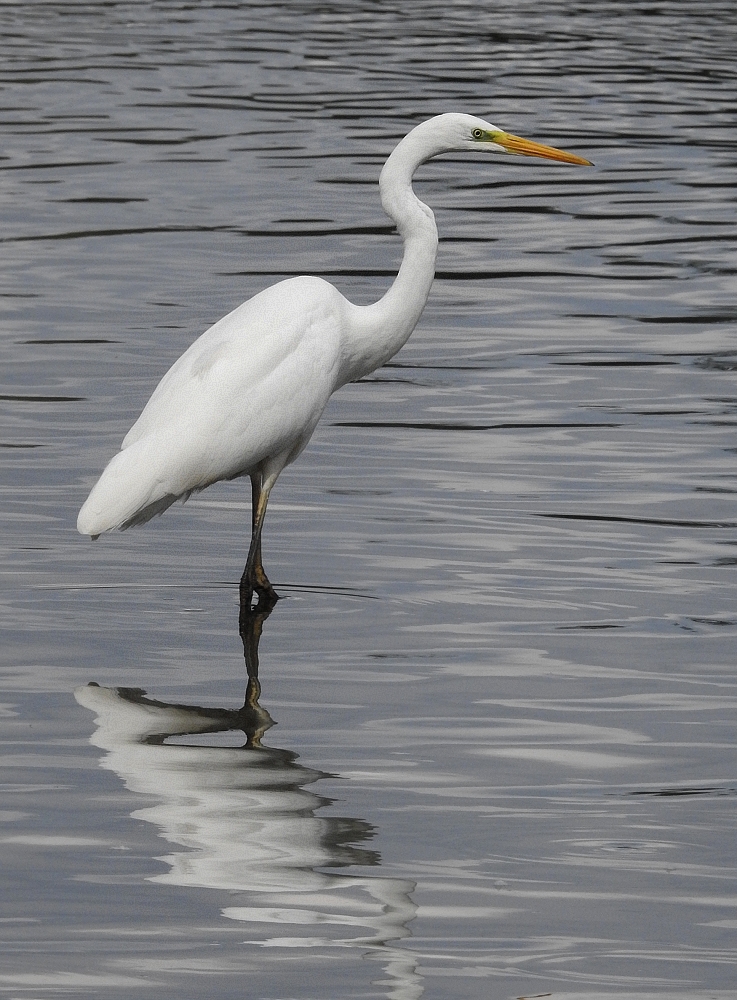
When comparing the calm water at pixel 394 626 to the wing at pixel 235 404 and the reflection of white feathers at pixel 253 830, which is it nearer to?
the reflection of white feathers at pixel 253 830

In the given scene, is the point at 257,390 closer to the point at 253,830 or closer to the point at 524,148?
the point at 524,148

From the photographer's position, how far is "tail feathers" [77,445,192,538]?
23.8ft

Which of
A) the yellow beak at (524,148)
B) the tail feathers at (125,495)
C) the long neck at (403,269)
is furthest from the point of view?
the yellow beak at (524,148)

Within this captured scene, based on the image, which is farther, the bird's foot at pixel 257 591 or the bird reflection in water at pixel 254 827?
the bird's foot at pixel 257 591

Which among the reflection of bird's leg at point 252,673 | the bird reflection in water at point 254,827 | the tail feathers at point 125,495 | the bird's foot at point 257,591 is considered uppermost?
the tail feathers at point 125,495

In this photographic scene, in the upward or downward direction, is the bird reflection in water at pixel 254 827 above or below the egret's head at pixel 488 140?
below

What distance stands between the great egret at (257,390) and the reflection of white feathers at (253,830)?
3.92ft

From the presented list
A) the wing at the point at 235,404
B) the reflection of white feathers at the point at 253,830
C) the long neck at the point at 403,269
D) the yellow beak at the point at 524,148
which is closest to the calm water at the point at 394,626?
the reflection of white feathers at the point at 253,830

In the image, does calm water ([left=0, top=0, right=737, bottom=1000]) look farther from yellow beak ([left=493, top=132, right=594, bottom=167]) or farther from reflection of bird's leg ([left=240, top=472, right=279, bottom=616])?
yellow beak ([left=493, top=132, right=594, bottom=167])

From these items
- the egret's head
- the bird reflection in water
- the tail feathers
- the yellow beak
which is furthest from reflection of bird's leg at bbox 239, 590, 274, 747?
the yellow beak

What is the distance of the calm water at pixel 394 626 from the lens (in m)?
4.89

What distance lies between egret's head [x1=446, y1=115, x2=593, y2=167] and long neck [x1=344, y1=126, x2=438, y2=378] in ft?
0.68

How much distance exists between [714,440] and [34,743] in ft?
15.7

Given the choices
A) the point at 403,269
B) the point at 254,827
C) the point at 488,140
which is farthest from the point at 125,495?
the point at 488,140
